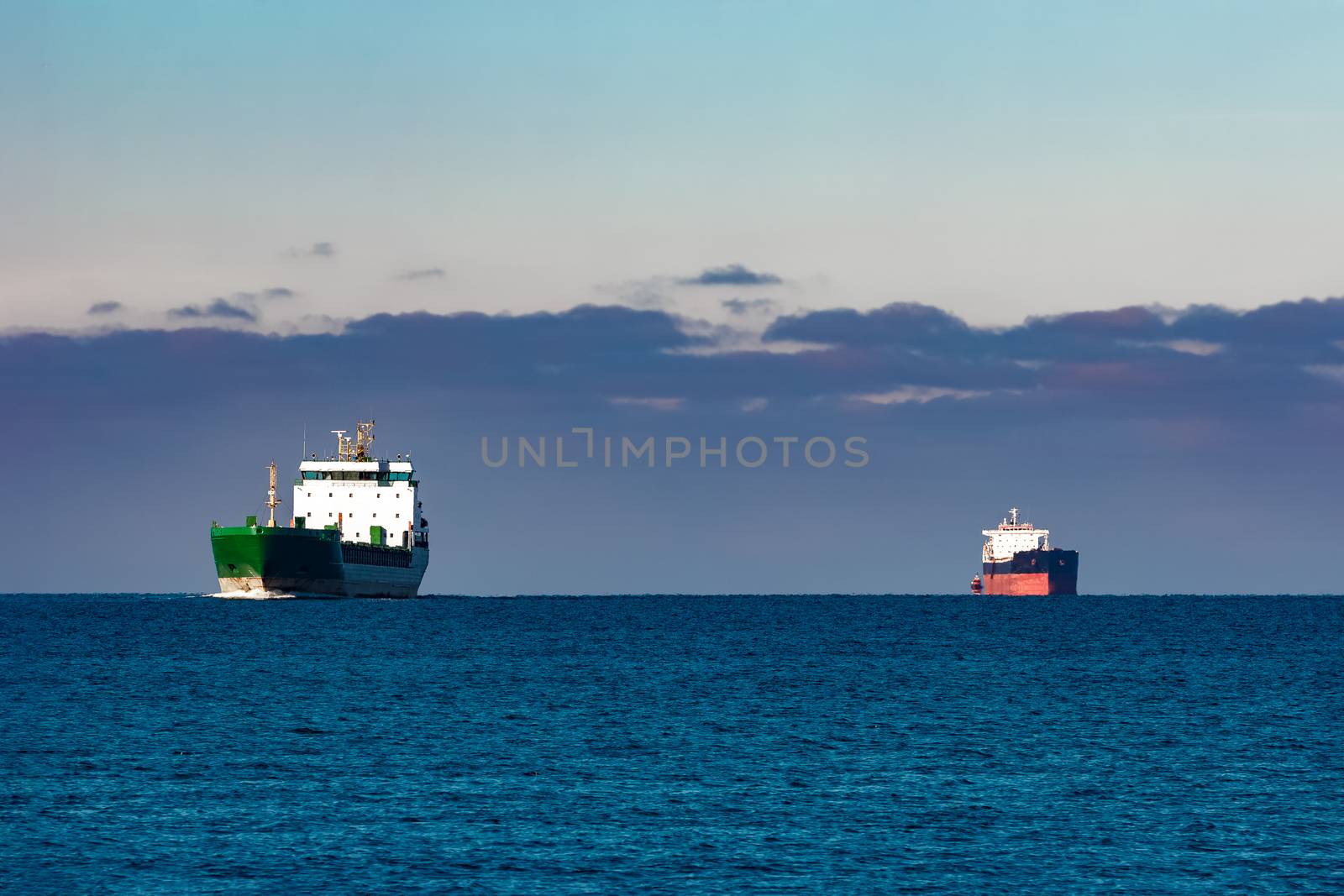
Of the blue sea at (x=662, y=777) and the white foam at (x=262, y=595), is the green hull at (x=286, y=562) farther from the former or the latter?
the blue sea at (x=662, y=777)

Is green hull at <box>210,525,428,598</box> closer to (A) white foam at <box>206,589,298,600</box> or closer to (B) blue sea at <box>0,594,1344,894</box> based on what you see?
(A) white foam at <box>206,589,298,600</box>

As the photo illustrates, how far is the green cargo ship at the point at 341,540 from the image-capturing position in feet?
512

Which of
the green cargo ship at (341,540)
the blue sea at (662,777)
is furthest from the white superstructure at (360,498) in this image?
the blue sea at (662,777)

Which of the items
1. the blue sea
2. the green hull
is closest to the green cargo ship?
the green hull

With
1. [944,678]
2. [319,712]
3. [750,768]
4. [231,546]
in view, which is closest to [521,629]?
[231,546]

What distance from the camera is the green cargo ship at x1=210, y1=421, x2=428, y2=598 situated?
15612 cm

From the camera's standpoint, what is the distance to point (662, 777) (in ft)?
157

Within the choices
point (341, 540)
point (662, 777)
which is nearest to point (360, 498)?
point (341, 540)

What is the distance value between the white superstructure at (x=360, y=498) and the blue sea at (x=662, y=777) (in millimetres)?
75377

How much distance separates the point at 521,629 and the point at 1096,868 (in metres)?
115

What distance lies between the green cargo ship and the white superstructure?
3.6 inches

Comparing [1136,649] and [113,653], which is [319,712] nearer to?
[113,653]

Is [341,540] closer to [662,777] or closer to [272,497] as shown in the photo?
[272,497]

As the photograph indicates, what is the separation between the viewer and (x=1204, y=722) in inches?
2544
